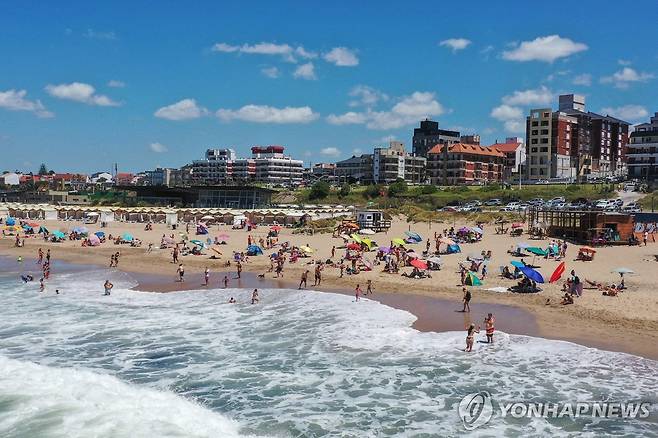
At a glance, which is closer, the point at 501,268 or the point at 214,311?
the point at 214,311

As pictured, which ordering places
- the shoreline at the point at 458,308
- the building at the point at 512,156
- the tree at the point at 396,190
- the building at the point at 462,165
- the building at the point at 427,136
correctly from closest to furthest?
the shoreline at the point at 458,308 < the tree at the point at 396,190 < the building at the point at 462,165 < the building at the point at 512,156 < the building at the point at 427,136

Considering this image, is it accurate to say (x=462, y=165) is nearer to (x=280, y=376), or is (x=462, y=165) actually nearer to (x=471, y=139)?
(x=471, y=139)

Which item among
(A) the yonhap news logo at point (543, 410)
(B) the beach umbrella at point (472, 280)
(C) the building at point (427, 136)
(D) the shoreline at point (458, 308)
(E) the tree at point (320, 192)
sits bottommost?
(A) the yonhap news logo at point (543, 410)

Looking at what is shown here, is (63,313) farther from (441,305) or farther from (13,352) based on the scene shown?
(441,305)

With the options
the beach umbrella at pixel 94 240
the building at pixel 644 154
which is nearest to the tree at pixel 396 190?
the building at pixel 644 154

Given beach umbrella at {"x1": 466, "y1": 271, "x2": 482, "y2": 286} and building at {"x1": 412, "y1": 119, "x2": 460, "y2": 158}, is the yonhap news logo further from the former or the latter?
building at {"x1": 412, "y1": 119, "x2": 460, "y2": 158}

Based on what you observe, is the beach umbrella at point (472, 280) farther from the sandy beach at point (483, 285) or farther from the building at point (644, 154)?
the building at point (644, 154)

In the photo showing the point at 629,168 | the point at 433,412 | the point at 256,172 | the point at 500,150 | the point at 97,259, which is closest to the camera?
the point at 433,412

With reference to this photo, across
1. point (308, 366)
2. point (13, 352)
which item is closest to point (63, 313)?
point (13, 352)

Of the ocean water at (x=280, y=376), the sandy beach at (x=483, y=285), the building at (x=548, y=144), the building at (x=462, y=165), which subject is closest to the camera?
the ocean water at (x=280, y=376)
